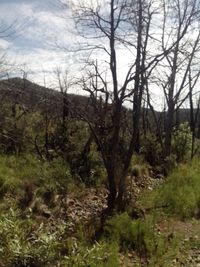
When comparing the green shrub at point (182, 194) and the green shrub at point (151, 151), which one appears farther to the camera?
the green shrub at point (151, 151)

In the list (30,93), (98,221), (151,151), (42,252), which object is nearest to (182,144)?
(151,151)

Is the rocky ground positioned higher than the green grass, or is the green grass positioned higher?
Result: the green grass

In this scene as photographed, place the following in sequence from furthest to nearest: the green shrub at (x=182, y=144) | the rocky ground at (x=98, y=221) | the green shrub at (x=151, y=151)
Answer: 1. the green shrub at (x=182, y=144)
2. the green shrub at (x=151, y=151)
3. the rocky ground at (x=98, y=221)

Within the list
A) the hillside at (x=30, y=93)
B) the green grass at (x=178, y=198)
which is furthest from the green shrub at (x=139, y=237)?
the hillside at (x=30, y=93)

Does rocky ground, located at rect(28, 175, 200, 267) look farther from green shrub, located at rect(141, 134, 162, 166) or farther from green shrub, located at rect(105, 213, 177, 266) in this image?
green shrub, located at rect(141, 134, 162, 166)

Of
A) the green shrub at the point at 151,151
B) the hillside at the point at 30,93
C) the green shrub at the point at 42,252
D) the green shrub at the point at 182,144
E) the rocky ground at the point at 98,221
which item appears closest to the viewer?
the green shrub at the point at 42,252

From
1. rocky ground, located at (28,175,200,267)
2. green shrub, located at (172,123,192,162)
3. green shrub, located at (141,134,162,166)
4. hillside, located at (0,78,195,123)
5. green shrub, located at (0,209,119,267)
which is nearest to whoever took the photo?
green shrub, located at (0,209,119,267)

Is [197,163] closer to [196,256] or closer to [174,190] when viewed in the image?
[174,190]

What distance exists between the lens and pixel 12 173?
1128 centimetres

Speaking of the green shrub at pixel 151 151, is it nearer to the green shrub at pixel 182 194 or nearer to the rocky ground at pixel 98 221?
the green shrub at pixel 182 194

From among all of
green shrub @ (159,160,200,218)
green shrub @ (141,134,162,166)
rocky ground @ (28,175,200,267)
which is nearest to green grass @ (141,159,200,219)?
green shrub @ (159,160,200,218)

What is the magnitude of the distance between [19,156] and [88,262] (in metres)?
7.40

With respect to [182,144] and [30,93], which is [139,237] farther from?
[182,144]

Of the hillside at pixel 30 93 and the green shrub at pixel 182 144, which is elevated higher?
the hillside at pixel 30 93
